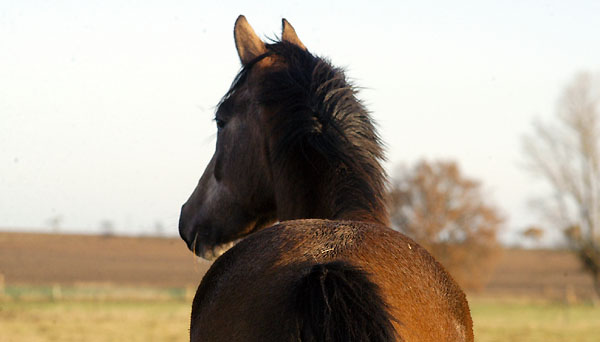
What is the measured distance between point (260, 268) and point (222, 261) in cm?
44

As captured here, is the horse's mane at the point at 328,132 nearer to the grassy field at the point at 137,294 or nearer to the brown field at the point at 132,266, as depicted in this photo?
the grassy field at the point at 137,294

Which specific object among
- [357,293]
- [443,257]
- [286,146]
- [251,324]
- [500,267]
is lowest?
[500,267]

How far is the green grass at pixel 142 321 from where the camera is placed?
2028cm

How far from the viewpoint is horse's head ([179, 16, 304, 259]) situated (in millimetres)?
3902

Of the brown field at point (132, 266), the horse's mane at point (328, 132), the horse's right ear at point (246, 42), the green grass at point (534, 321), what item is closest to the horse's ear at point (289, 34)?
the horse's right ear at point (246, 42)

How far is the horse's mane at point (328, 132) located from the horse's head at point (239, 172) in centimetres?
15

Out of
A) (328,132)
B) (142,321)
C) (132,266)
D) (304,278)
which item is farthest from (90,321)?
(132,266)

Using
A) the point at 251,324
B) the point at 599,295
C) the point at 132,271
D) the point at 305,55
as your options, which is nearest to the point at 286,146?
the point at 305,55

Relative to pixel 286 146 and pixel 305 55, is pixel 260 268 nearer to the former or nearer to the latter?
pixel 286 146

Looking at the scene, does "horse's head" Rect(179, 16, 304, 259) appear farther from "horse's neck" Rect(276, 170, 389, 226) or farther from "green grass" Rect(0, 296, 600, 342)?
"green grass" Rect(0, 296, 600, 342)

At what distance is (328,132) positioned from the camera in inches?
134

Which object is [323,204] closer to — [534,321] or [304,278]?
[304,278]

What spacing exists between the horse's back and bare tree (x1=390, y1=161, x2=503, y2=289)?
118 feet

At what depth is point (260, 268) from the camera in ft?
7.72
